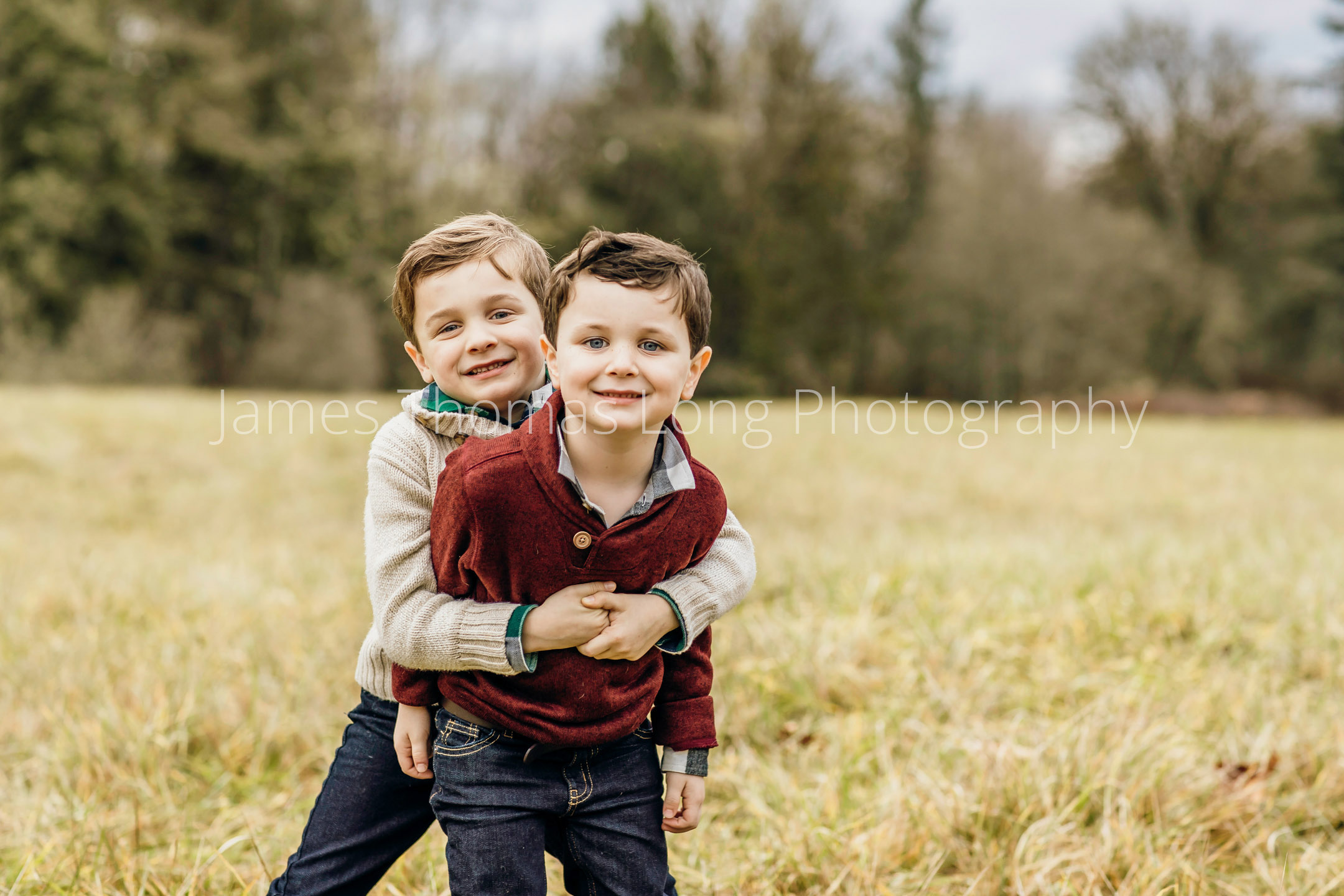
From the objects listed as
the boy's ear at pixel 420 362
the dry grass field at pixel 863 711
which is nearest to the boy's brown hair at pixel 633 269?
the boy's ear at pixel 420 362

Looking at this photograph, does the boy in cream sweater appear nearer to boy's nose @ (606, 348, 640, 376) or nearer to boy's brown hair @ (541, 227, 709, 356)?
boy's brown hair @ (541, 227, 709, 356)

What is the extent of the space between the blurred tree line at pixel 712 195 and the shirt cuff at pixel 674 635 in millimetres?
19289

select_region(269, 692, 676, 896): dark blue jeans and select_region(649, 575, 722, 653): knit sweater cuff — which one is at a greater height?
select_region(649, 575, 722, 653): knit sweater cuff

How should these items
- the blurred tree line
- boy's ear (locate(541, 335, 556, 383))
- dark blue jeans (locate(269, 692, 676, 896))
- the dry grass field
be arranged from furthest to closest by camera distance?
the blurred tree line → the dry grass field → dark blue jeans (locate(269, 692, 676, 896)) → boy's ear (locate(541, 335, 556, 383))

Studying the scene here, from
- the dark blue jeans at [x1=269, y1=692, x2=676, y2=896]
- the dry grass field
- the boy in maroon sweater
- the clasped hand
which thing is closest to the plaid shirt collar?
the boy in maroon sweater

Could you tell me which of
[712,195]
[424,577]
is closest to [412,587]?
[424,577]

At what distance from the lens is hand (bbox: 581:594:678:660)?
1528mm

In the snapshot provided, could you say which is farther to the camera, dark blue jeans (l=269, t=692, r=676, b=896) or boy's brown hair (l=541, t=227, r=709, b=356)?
dark blue jeans (l=269, t=692, r=676, b=896)

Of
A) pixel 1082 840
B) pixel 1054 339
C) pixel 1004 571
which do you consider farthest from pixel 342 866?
pixel 1054 339

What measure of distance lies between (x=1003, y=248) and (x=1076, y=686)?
2433 centimetres

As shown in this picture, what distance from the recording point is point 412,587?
61.8 inches

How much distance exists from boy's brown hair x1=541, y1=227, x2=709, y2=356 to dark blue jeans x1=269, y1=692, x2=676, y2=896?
0.86 m

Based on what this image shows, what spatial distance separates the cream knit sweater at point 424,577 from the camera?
1525 mm

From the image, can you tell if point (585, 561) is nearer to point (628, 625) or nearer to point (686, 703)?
point (628, 625)
